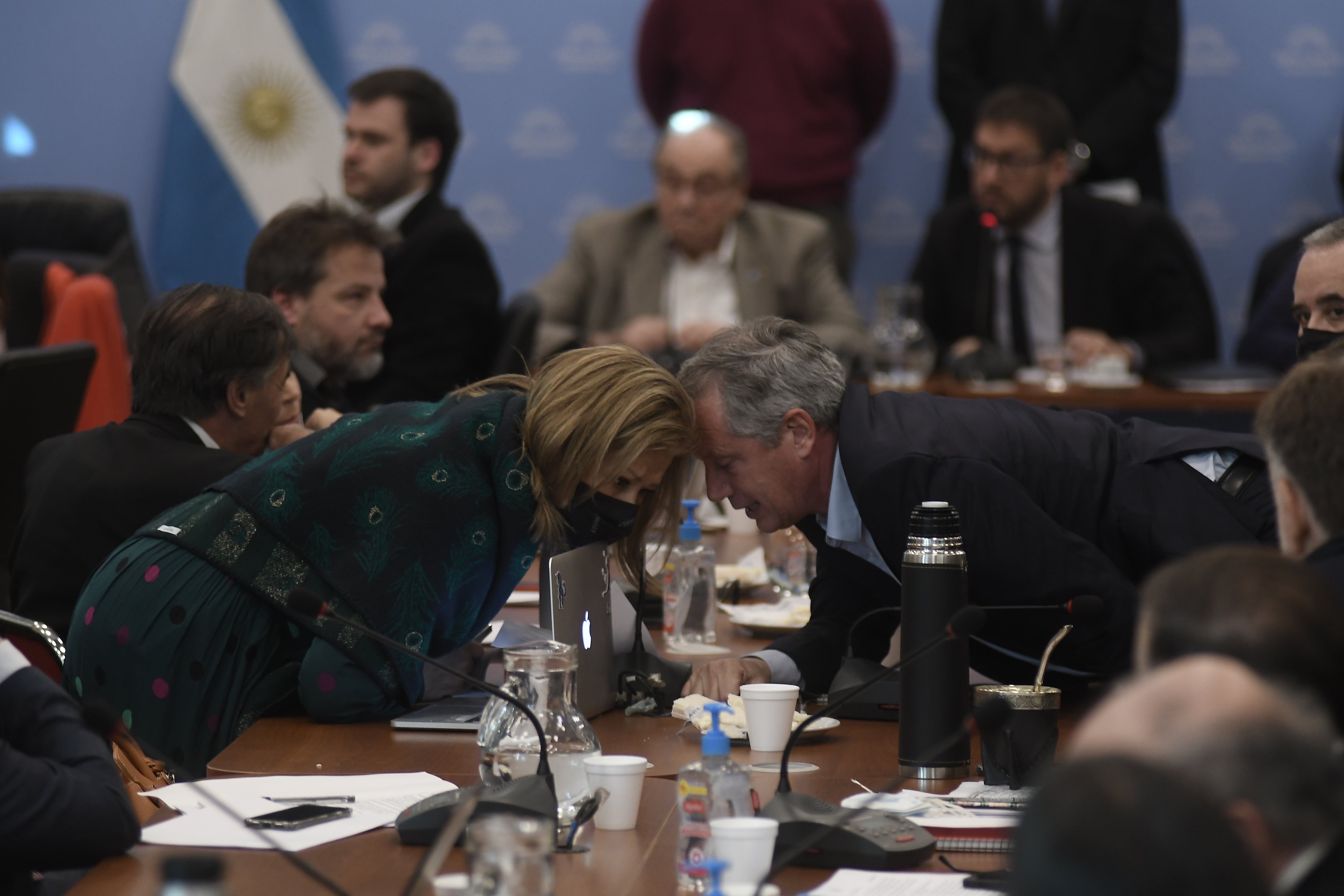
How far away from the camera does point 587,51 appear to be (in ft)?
22.7

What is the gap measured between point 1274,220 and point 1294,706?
643 centimetres

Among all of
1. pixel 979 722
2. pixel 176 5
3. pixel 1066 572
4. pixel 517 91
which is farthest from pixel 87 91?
pixel 979 722

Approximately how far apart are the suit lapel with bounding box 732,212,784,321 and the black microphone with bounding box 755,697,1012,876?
12.5 feet

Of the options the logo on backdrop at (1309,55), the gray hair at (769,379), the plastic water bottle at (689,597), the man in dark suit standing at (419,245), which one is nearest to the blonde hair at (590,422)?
the gray hair at (769,379)

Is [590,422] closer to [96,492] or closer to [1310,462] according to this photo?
[96,492]

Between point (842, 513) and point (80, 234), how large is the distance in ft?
15.7

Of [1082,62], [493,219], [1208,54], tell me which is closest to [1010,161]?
[1082,62]

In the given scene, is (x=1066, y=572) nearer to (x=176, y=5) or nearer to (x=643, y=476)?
(x=643, y=476)

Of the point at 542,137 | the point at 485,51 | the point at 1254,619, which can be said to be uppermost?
the point at 485,51

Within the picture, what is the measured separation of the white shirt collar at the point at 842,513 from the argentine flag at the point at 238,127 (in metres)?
4.85

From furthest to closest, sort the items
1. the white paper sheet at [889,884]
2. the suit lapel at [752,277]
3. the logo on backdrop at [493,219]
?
the logo on backdrop at [493,219] → the suit lapel at [752,277] → the white paper sheet at [889,884]

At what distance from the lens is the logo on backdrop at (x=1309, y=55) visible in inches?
261

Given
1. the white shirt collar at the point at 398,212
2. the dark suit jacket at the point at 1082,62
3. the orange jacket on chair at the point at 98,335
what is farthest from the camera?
the dark suit jacket at the point at 1082,62

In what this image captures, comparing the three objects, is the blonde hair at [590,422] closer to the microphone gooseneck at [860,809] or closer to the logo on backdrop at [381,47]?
the microphone gooseneck at [860,809]
